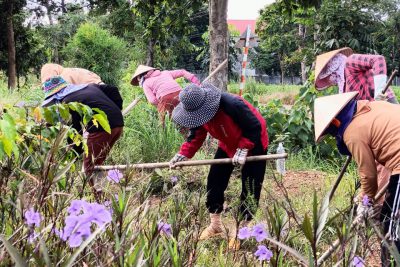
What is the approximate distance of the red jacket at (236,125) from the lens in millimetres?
3561

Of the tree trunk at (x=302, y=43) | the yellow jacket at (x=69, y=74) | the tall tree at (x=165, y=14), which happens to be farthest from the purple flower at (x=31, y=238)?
the tree trunk at (x=302, y=43)

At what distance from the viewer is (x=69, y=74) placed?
4945mm

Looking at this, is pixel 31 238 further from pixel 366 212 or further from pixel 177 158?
pixel 177 158

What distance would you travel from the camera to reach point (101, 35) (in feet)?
50.3

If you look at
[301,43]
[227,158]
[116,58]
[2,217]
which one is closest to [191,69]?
[301,43]

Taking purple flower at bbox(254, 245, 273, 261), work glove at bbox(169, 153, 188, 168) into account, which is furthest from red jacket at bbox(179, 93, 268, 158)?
purple flower at bbox(254, 245, 273, 261)

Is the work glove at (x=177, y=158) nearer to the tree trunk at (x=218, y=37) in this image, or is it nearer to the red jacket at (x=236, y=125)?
the red jacket at (x=236, y=125)

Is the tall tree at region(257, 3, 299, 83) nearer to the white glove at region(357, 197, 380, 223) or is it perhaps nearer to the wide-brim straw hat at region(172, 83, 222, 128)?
the wide-brim straw hat at region(172, 83, 222, 128)

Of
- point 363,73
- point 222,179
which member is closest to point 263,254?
point 222,179

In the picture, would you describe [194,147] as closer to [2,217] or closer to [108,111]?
[108,111]

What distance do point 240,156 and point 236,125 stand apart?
0.87ft

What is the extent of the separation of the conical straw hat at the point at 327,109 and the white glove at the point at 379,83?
1.13m

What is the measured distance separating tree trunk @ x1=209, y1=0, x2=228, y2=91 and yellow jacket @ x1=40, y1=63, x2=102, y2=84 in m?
1.81

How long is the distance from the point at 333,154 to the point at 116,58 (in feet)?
34.0
